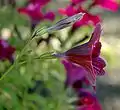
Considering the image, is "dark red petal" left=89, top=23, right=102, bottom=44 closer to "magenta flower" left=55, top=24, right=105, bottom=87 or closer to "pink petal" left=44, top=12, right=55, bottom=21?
"magenta flower" left=55, top=24, right=105, bottom=87

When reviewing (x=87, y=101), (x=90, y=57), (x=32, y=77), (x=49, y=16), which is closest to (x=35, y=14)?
(x=49, y=16)

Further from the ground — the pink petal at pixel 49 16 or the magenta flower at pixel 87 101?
the pink petal at pixel 49 16

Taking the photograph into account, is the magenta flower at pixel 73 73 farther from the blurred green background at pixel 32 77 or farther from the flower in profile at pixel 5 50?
the flower in profile at pixel 5 50

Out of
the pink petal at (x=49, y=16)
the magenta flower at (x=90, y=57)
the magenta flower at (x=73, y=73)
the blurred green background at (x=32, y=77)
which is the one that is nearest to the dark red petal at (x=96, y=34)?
the magenta flower at (x=90, y=57)

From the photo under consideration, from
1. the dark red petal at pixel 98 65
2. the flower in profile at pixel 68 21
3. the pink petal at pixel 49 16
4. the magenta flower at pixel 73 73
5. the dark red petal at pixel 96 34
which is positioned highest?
the flower in profile at pixel 68 21

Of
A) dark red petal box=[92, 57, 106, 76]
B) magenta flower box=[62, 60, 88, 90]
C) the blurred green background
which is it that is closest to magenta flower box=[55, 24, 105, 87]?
dark red petal box=[92, 57, 106, 76]

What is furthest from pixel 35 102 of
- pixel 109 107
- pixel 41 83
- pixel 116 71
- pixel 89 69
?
pixel 116 71

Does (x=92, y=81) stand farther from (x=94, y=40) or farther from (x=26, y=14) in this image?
(x=26, y=14)
